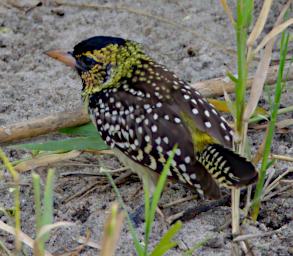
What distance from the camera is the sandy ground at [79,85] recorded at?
12.1 ft

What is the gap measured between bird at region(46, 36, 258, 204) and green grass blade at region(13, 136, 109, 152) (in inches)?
7.2

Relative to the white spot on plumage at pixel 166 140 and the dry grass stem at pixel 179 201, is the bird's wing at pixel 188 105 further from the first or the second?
the dry grass stem at pixel 179 201

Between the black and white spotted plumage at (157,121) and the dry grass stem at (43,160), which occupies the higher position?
the black and white spotted plumage at (157,121)

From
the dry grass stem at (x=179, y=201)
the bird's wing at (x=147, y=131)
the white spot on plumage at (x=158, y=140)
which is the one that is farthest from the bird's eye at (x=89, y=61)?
the dry grass stem at (x=179, y=201)

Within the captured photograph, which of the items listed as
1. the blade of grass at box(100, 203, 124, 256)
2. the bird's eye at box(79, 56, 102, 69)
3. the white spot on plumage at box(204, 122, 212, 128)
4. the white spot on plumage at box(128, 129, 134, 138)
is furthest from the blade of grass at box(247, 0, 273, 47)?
the blade of grass at box(100, 203, 124, 256)

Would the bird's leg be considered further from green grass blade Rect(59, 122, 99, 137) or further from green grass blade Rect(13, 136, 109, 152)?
green grass blade Rect(59, 122, 99, 137)

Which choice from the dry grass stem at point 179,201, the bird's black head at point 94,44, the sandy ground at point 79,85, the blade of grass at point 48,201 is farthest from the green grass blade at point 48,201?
the bird's black head at point 94,44

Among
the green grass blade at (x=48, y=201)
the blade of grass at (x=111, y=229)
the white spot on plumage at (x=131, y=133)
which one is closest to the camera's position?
the blade of grass at (x=111, y=229)

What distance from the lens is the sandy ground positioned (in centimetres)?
370

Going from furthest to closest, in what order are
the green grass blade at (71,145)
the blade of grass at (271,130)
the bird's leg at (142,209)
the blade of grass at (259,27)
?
the green grass blade at (71,145)
the bird's leg at (142,209)
the blade of grass at (259,27)
the blade of grass at (271,130)

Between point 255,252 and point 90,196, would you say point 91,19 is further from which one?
point 255,252

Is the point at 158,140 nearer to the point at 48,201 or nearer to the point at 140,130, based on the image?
the point at 140,130

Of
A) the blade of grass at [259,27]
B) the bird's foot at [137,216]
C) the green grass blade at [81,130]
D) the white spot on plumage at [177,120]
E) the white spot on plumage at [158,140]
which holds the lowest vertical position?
the bird's foot at [137,216]

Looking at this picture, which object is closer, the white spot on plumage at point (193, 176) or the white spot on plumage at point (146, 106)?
the white spot on plumage at point (193, 176)
